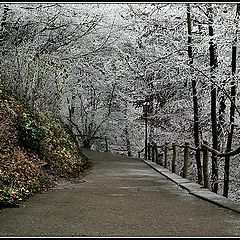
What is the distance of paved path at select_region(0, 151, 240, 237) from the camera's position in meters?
4.71

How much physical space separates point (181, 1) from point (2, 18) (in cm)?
529

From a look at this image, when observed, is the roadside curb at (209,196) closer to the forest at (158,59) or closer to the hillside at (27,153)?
the forest at (158,59)

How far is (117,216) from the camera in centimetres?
566

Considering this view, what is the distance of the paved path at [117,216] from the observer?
15.5 ft

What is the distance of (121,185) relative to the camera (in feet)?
31.6

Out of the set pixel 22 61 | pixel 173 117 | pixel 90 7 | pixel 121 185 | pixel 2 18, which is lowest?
pixel 121 185

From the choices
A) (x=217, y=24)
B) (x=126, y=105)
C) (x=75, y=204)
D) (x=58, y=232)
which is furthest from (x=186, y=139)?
(x=58, y=232)

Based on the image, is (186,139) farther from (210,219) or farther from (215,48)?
(210,219)

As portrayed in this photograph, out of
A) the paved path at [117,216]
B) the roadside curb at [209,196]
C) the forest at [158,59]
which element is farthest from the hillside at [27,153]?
the roadside curb at [209,196]

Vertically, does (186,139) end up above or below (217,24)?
below

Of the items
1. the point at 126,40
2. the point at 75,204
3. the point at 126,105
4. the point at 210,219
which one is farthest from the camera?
the point at 126,105

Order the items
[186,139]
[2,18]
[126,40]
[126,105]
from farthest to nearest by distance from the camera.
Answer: [126,105], [126,40], [186,139], [2,18]

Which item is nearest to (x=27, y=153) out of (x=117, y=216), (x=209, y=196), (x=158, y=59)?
(x=209, y=196)

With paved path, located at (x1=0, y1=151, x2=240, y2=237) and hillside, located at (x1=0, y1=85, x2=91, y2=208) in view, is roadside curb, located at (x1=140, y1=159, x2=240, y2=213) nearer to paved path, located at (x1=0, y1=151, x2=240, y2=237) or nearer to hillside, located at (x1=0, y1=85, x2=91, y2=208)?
paved path, located at (x1=0, y1=151, x2=240, y2=237)
